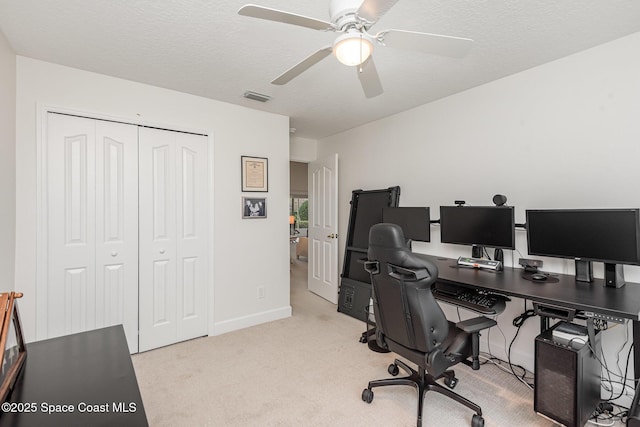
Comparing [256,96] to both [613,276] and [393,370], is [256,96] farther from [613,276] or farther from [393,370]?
[613,276]

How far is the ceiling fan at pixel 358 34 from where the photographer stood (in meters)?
1.26

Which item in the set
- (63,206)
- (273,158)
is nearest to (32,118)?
(63,206)

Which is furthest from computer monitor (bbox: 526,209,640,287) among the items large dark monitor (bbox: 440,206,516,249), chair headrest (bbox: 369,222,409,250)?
chair headrest (bbox: 369,222,409,250)

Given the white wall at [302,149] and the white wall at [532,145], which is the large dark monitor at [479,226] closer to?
the white wall at [532,145]

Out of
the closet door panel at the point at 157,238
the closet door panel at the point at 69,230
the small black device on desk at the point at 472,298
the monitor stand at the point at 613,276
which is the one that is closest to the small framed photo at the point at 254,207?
the closet door panel at the point at 157,238

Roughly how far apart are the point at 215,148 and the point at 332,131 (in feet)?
5.97

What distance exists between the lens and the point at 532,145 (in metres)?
2.50

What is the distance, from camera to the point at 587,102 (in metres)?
2.21

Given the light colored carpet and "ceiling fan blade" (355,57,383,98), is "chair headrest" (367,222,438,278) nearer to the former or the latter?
"ceiling fan blade" (355,57,383,98)

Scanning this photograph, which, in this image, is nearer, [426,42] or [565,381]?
[426,42]

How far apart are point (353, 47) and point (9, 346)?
1.86 metres

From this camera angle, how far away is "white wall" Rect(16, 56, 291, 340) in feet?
7.76

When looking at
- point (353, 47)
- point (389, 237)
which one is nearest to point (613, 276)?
point (389, 237)

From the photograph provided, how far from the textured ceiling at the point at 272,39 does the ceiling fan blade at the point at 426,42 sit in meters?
0.34
